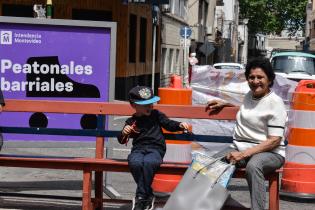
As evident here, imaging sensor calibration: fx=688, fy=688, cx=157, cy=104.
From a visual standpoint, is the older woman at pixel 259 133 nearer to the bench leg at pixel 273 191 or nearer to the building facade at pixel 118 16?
the bench leg at pixel 273 191

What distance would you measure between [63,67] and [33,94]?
1.49 ft

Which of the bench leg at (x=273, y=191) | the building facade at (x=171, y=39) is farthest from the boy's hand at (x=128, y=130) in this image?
the building facade at (x=171, y=39)

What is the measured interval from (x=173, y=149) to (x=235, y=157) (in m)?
2.14

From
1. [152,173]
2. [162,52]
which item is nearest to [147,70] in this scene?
[162,52]

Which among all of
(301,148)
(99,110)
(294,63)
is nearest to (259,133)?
(99,110)

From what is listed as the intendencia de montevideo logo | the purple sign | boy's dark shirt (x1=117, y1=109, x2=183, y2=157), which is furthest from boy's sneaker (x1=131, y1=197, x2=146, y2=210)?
the intendencia de montevideo logo

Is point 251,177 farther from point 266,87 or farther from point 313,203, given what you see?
point 313,203

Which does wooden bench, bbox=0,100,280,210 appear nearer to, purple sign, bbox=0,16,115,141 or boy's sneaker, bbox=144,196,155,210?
boy's sneaker, bbox=144,196,155,210

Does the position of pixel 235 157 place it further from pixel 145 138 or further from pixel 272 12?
pixel 272 12

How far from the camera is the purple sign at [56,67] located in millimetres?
7660

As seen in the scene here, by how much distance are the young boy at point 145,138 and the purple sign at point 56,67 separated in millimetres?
1454

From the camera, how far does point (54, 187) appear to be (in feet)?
26.7

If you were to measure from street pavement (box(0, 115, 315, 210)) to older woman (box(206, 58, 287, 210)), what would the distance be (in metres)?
1.73

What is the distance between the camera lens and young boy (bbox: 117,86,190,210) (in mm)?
5992
